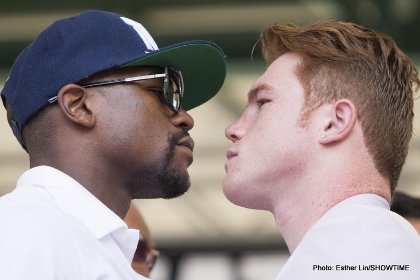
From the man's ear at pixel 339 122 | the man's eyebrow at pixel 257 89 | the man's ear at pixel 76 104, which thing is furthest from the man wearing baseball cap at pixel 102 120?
the man's ear at pixel 339 122

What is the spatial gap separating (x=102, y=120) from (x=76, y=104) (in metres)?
0.07

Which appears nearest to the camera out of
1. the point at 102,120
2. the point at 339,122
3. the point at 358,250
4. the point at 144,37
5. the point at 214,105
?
the point at 358,250

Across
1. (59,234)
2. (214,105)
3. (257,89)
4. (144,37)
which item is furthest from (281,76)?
(214,105)

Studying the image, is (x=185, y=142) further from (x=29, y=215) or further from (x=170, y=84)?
(x=29, y=215)

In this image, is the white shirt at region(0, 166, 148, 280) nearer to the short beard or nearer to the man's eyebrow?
the short beard

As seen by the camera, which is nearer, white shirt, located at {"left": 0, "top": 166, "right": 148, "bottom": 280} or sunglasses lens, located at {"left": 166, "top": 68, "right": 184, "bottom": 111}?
white shirt, located at {"left": 0, "top": 166, "right": 148, "bottom": 280}

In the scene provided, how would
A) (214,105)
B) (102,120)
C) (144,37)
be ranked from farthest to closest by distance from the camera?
1. (214,105)
2. (144,37)
3. (102,120)

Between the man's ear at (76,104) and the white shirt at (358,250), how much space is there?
0.61 metres

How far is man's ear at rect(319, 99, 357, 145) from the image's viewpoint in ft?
7.06

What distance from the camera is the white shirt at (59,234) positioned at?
1.87 meters

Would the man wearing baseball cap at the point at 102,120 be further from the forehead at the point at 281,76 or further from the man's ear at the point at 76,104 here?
the forehead at the point at 281,76

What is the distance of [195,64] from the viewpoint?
Answer: 2.49m

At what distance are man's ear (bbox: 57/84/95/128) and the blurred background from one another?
3700 mm

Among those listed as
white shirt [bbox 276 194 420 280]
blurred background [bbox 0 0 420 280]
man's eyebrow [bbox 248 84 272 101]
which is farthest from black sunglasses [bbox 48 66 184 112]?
blurred background [bbox 0 0 420 280]
